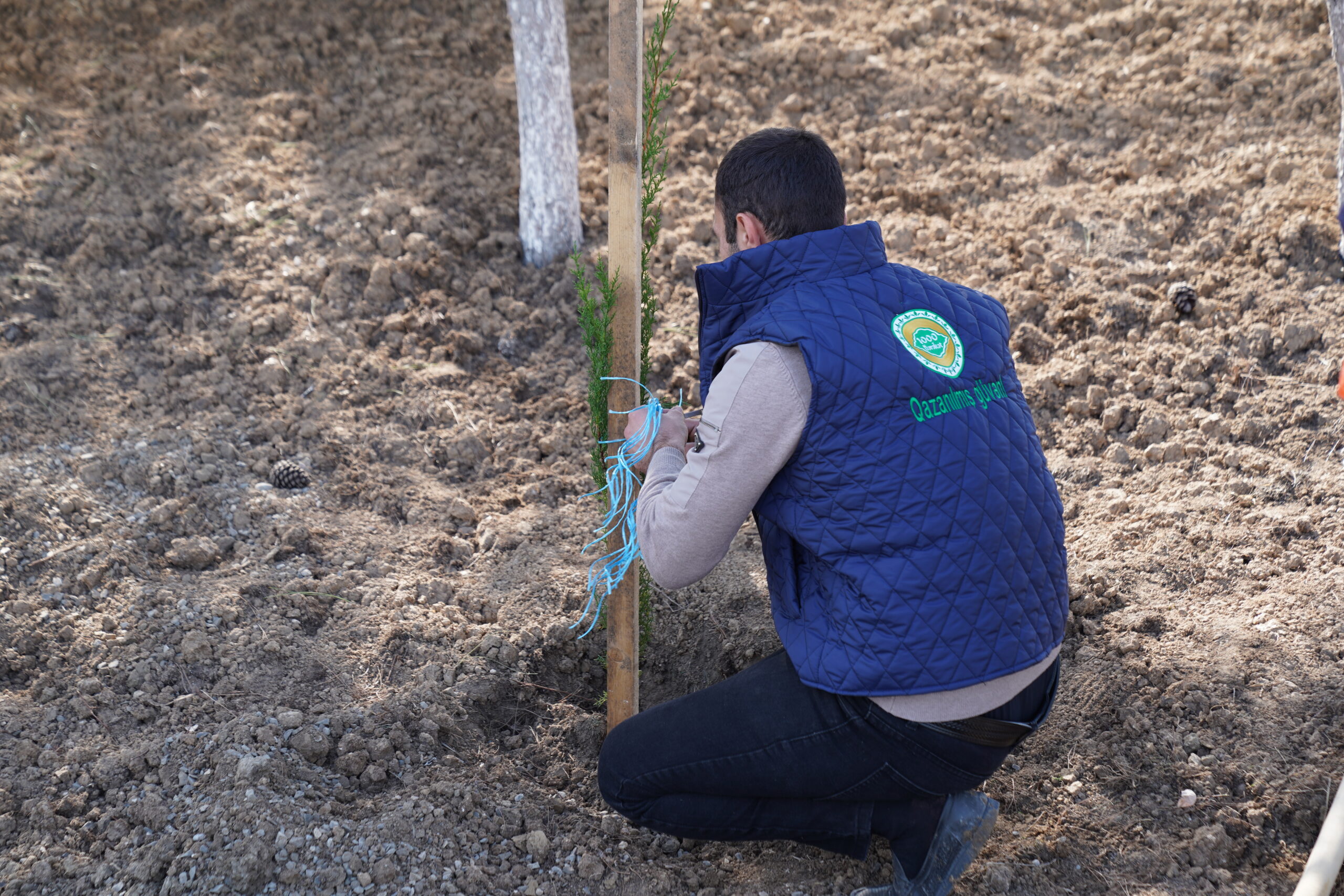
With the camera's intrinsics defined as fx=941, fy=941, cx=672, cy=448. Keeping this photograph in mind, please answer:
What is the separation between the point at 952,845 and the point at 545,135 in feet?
13.0

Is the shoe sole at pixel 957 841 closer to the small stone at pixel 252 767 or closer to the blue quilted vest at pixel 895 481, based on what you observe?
the blue quilted vest at pixel 895 481

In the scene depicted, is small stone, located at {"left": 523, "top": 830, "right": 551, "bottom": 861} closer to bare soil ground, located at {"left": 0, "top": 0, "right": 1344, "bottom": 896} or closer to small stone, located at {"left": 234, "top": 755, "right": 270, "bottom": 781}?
bare soil ground, located at {"left": 0, "top": 0, "right": 1344, "bottom": 896}

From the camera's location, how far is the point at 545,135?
5.03 m

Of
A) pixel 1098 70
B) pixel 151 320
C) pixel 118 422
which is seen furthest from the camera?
pixel 1098 70

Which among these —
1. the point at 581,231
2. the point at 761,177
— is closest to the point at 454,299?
the point at 581,231

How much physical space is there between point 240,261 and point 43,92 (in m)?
2.05

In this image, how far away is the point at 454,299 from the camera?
498 cm

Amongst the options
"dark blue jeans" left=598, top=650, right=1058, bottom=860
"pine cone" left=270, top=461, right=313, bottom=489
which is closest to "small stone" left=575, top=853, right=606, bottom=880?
"dark blue jeans" left=598, top=650, right=1058, bottom=860

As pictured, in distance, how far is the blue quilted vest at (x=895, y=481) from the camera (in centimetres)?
213

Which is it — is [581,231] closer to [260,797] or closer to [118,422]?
[118,422]

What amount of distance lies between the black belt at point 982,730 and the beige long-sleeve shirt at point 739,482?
0.05m

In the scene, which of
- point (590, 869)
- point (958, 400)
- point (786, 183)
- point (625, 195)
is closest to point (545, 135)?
point (625, 195)

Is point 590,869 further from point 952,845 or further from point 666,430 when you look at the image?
point 666,430

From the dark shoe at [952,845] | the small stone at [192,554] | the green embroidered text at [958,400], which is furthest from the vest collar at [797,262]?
the small stone at [192,554]
